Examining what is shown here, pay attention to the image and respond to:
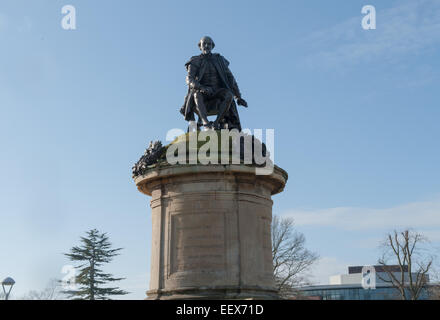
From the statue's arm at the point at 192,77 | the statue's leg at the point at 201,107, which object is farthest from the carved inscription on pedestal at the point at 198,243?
the statue's arm at the point at 192,77

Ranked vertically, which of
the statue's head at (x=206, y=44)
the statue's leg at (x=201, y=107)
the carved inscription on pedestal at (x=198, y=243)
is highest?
the statue's head at (x=206, y=44)

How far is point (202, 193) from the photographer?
9812mm

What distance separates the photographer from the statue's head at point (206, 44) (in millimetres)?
12102

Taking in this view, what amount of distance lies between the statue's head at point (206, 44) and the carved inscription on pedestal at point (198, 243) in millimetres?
4343

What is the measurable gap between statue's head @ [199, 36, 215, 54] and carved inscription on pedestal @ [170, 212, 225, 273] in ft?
14.2

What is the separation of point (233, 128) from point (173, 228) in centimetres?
294

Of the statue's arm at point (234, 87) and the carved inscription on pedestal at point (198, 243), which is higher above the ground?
the statue's arm at point (234, 87)

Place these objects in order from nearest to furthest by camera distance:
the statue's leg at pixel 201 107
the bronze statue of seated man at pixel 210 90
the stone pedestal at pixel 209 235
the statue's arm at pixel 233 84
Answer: the stone pedestal at pixel 209 235, the statue's leg at pixel 201 107, the bronze statue of seated man at pixel 210 90, the statue's arm at pixel 233 84

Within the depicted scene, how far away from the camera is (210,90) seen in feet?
38.0

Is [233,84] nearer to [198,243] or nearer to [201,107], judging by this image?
[201,107]

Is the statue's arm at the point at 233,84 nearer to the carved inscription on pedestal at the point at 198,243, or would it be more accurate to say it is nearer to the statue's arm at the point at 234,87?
the statue's arm at the point at 234,87

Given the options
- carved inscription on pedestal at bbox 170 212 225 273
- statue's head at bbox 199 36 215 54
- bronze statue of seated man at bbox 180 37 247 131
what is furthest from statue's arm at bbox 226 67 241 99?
carved inscription on pedestal at bbox 170 212 225 273

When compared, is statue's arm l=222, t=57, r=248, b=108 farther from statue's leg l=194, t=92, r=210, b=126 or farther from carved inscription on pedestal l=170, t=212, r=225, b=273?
carved inscription on pedestal l=170, t=212, r=225, b=273
